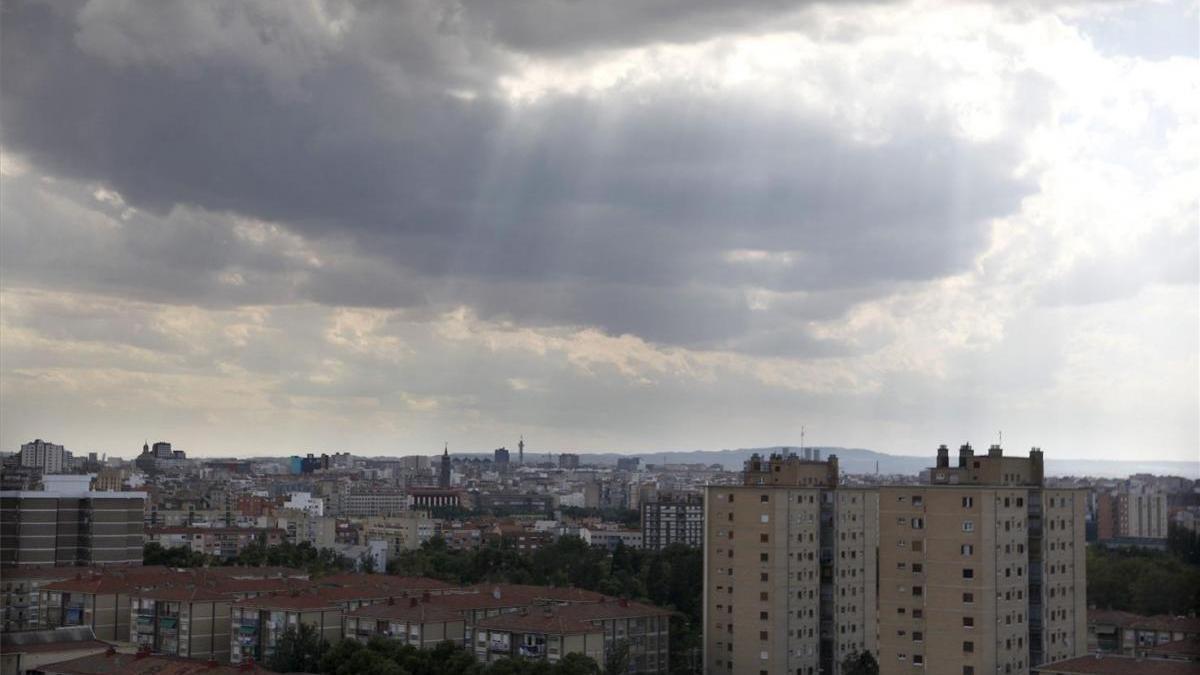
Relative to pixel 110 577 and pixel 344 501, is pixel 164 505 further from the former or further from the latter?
pixel 110 577

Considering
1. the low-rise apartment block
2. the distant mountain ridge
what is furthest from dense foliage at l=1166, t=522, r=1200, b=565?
the low-rise apartment block

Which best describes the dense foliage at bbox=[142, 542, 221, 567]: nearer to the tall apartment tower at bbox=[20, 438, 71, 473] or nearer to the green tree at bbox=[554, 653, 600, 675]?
the tall apartment tower at bbox=[20, 438, 71, 473]

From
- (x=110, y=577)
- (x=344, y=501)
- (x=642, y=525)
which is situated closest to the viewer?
(x=110, y=577)

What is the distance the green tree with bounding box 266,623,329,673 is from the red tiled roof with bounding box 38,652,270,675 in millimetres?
1165

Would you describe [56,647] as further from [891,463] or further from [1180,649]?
[891,463]

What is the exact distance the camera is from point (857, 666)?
11.0 metres

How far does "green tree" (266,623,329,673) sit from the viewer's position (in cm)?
1038

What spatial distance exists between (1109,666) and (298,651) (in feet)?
19.3

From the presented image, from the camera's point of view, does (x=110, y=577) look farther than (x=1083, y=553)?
Yes

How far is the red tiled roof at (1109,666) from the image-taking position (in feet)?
24.8

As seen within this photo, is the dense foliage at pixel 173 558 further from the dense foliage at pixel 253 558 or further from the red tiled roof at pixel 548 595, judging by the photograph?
the red tiled roof at pixel 548 595

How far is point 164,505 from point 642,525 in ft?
33.9

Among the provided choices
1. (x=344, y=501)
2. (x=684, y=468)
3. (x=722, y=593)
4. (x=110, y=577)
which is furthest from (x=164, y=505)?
(x=684, y=468)

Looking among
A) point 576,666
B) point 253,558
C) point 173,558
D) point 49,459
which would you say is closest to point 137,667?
point 576,666
